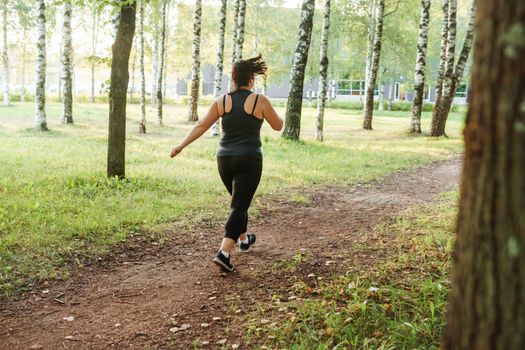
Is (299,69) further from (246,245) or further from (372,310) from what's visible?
(372,310)

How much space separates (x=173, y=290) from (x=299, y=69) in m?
12.9

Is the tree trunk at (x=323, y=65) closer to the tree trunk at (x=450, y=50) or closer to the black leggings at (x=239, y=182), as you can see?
the tree trunk at (x=450, y=50)

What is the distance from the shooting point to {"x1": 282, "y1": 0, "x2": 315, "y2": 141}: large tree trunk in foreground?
1664cm

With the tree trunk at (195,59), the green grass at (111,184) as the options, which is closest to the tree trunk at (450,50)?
the green grass at (111,184)

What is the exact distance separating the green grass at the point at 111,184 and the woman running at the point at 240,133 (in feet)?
6.67

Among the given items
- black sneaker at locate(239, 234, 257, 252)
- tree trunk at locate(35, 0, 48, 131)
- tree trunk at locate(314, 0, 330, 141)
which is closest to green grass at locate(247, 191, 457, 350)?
black sneaker at locate(239, 234, 257, 252)

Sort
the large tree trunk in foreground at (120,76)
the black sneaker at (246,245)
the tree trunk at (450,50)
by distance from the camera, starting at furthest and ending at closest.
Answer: the tree trunk at (450,50)
the large tree trunk in foreground at (120,76)
the black sneaker at (246,245)

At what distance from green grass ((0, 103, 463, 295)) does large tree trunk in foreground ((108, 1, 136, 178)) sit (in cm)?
87

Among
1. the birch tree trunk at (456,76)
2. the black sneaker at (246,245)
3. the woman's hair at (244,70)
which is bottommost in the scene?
the black sneaker at (246,245)

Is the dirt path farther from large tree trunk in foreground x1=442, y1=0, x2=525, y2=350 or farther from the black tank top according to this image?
large tree trunk in foreground x1=442, y1=0, x2=525, y2=350

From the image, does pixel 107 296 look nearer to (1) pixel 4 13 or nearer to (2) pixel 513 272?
(2) pixel 513 272

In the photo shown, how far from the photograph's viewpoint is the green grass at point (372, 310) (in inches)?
155

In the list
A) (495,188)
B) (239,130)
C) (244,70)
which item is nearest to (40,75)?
(244,70)

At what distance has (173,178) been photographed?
10.6 meters
